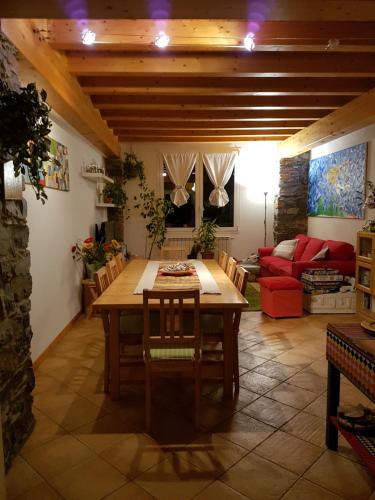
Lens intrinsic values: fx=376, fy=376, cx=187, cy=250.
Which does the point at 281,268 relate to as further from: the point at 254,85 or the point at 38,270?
the point at 38,270

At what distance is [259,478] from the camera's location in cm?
187

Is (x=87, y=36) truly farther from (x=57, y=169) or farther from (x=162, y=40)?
(x=57, y=169)

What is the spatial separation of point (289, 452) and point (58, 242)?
9.47 ft

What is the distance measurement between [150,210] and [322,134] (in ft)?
11.4

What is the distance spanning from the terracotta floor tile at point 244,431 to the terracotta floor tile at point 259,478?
142mm

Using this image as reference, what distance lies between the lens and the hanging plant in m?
1.71

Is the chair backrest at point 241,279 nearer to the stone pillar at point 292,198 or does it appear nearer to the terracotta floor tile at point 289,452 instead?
the terracotta floor tile at point 289,452

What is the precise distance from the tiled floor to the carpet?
70.7 inches

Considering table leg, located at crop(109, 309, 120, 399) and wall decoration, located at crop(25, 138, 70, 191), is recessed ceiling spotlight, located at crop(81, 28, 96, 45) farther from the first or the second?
table leg, located at crop(109, 309, 120, 399)

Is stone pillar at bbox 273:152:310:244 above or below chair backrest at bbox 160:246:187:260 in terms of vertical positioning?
above

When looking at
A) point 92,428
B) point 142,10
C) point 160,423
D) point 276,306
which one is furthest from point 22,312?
point 276,306

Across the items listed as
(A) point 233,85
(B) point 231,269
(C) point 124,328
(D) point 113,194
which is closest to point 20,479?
(C) point 124,328

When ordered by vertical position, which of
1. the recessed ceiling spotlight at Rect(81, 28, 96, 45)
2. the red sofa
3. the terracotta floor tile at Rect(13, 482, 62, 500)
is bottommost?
the terracotta floor tile at Rect(13, 482, 62, 500)

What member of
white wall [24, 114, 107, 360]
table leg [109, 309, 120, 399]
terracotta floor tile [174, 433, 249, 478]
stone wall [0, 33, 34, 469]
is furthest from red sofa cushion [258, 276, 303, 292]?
stone wall [0, 33, 34, 469]
